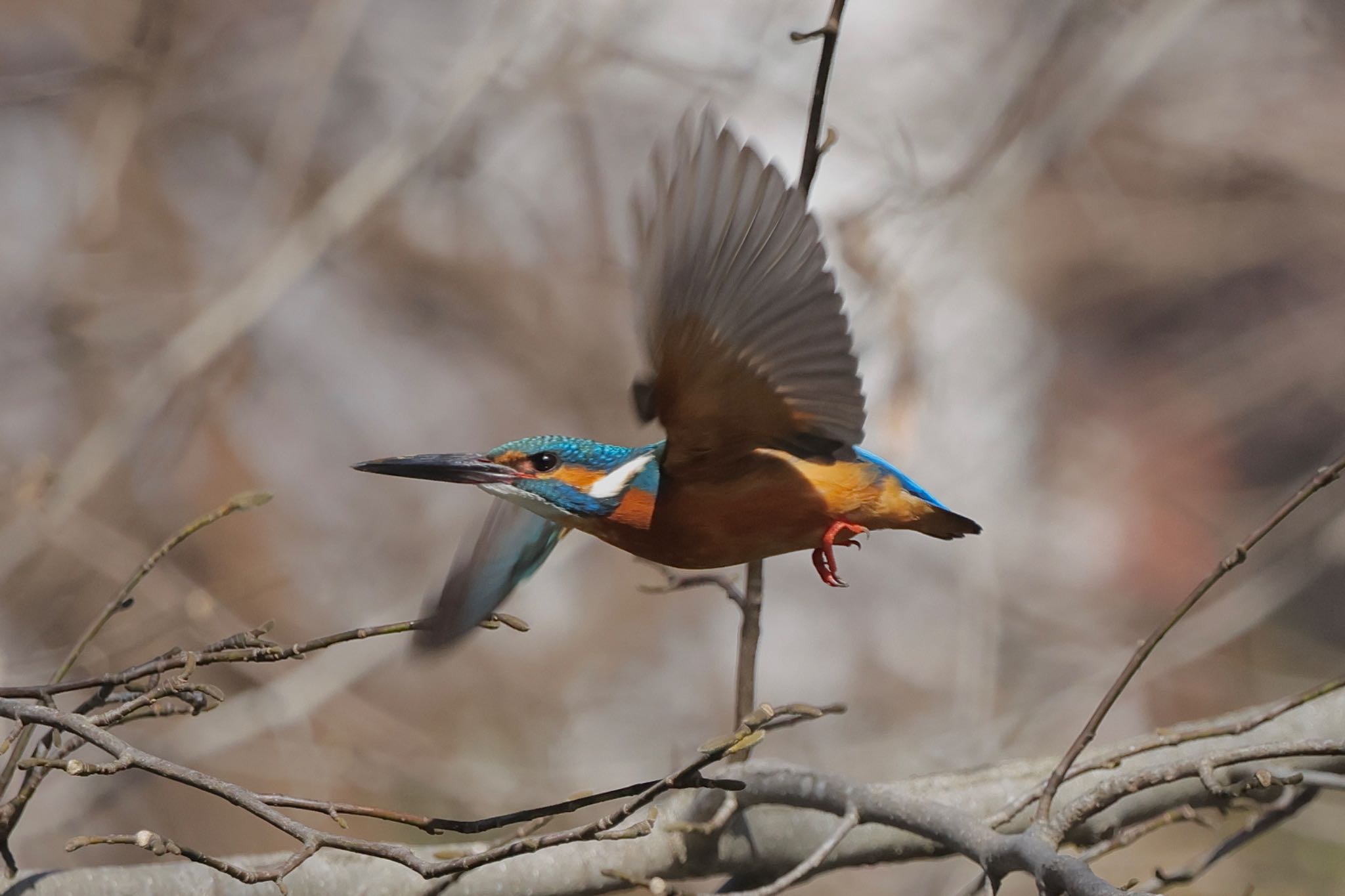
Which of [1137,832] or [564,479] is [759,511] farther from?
[1137,832]

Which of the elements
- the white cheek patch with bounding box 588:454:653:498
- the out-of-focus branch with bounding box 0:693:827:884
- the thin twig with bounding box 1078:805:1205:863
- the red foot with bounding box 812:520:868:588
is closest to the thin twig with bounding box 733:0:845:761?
the red foot with bounding box 812:520:868:588

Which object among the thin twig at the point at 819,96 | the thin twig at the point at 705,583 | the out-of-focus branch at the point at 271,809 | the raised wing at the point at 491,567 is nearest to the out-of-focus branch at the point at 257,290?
the raised wing at the point at 491,567

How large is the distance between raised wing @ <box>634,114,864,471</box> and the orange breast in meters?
0.04

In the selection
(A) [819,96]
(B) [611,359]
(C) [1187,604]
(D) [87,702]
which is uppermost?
(B) [611,359]

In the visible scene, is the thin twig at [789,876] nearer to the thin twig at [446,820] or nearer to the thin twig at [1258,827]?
the thin twig at [446,820]

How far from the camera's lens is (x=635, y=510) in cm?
165

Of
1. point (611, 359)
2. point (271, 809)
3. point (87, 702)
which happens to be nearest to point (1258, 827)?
point (271, 809)

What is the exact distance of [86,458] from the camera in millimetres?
3418

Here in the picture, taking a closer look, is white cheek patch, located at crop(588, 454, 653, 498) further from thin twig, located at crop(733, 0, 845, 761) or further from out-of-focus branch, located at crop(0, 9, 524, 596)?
out-of-focus branch, located at crop(0, 9, 524, 596)

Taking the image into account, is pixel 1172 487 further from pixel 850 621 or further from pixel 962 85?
pixel 962 85

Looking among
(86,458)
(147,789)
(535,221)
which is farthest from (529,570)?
(535,221)

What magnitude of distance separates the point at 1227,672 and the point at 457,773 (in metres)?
3.33

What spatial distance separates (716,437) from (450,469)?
0.36 metres

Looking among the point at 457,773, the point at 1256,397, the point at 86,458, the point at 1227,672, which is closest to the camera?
the point at 86,458
